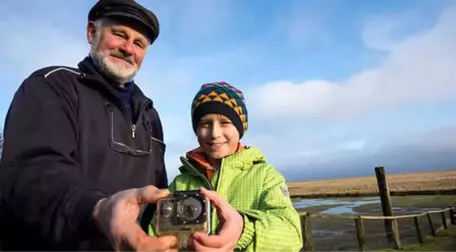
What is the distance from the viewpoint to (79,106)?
1907 millimetres

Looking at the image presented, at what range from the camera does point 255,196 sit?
2.25 meters

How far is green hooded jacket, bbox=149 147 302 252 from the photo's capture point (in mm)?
1722

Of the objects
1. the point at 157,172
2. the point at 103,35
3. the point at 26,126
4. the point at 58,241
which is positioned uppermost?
the point at 103,35

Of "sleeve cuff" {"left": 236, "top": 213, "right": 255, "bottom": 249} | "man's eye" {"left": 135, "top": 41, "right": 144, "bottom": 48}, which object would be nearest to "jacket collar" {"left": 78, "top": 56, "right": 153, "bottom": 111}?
"man's eye" {"left": 135, "top": 41, "right": 144, "bottom": 48}

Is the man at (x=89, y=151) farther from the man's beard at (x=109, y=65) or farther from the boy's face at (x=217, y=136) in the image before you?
the boy's face at (x=217, y=136)

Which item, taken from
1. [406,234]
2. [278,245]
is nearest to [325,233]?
[406,234]

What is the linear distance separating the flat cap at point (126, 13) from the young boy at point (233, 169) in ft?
2.33


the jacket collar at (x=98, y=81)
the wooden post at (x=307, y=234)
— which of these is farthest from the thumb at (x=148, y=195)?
the wooden post at (x=307, y=234)

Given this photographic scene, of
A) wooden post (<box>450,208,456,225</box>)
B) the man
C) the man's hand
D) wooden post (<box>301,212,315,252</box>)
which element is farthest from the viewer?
wooden post (<box>450,208,456,225</box>)

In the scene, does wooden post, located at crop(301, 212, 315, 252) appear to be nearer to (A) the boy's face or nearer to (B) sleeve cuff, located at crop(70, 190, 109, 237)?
(A) the boy's face

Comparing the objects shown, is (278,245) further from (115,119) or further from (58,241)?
(115,119)

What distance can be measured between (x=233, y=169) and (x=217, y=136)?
287mm

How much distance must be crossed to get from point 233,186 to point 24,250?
127 cm

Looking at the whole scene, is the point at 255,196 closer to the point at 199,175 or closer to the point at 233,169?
the point at 233,169
